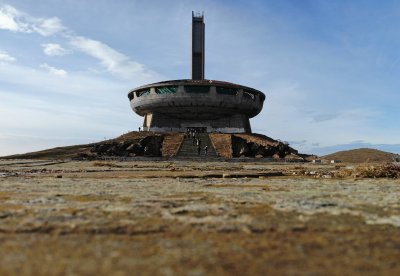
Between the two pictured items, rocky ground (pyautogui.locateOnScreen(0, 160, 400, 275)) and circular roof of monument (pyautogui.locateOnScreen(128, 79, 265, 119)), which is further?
circular roof of monument (pyautogui.locateOnScreen(128, 79, 265, 119))

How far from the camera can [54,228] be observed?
109 inches

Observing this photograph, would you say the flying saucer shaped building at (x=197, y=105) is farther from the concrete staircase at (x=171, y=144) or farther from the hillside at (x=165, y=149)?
the hillside at (x=165, y=149)

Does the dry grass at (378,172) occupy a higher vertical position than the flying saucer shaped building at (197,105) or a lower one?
lower

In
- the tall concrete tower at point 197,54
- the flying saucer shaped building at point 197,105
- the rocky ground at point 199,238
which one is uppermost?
the tall concrete tower at point 197,54

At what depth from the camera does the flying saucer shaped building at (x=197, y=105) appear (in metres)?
76.8

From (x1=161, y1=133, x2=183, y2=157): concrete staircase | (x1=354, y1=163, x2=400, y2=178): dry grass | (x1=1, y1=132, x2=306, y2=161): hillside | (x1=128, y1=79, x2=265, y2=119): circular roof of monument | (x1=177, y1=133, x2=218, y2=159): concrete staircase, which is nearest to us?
(x1=354, y1=163, x2=400, y2=178): dry grass

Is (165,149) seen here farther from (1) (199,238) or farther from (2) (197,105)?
(1) (199,238)

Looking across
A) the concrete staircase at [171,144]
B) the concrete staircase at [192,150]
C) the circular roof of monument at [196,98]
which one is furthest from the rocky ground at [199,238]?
the circular roof of monument at [196,98]

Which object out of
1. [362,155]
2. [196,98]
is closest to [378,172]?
[362,155]

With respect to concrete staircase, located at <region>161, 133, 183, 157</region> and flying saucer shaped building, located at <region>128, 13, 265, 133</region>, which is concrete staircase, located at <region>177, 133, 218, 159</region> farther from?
flying saucer shaped building, located at <region>128, 13, 265, 133</region>

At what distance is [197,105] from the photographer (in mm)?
77812

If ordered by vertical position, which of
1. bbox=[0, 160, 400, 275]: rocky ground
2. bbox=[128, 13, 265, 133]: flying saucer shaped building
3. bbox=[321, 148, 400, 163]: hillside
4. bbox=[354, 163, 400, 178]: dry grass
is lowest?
bbox=[0, 160, 400, 275]: rocky ground

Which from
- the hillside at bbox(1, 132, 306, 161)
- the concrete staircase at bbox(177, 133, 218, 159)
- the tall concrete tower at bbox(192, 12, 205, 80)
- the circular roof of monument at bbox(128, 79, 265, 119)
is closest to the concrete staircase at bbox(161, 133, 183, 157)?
the hillside at bbox(1, 132, 306, 161)

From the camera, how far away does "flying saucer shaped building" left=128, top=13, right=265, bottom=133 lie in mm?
76812
